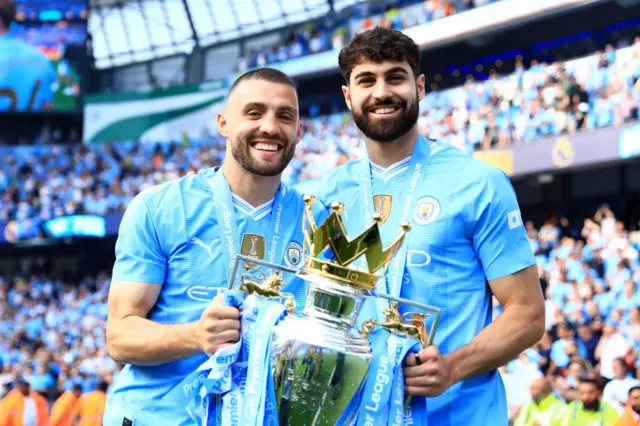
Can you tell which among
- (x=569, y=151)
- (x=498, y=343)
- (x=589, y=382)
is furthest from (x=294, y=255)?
(x=569, y=151)

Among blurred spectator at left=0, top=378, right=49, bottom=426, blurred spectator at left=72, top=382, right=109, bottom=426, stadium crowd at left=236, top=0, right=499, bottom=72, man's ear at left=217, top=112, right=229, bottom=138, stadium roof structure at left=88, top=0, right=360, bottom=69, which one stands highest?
stadium roof structure at left=88, top=0, right=360, bottom=69

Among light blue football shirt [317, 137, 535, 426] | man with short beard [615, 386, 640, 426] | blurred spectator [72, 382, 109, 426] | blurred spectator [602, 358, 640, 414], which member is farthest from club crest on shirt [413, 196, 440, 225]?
blurred spectator [72, 382, 109, 426]

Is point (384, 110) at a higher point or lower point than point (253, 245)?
higher

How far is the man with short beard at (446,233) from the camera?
2631 mm

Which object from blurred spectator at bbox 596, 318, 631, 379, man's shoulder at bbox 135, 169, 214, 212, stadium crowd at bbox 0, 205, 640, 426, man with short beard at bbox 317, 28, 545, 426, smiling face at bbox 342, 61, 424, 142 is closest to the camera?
man with short beard at bbox 317, 28, 545, 426

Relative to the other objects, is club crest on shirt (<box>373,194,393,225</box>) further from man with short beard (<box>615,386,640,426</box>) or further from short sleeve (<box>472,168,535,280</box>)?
man with short beard (<box>615,386,640,426</box>)

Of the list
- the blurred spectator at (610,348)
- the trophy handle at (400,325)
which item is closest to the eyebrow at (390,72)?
the trophy handle at (400,325)

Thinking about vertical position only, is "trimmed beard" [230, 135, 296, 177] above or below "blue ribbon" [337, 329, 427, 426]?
above

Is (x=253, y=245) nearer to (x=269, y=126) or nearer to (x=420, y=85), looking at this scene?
(x=269, y=126)

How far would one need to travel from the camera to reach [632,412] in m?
6.56

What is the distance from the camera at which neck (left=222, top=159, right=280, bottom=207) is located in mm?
3006

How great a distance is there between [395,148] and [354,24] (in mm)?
22272

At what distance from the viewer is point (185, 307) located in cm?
289

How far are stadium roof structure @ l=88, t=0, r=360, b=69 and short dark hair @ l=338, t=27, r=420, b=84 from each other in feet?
97.4
